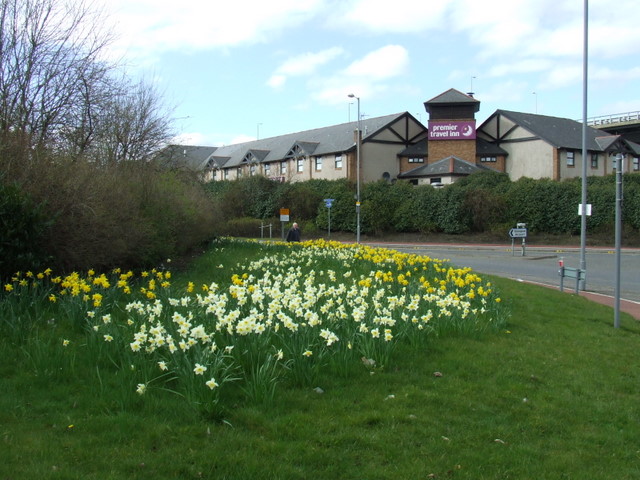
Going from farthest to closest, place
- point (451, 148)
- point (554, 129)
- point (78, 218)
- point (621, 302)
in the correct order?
point (554, 129)
point (451, 148)
point (621, 302)
point (78, 218)

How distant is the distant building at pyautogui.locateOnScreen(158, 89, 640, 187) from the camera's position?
49094 mm

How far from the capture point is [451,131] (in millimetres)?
50062

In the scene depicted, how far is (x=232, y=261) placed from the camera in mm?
13930

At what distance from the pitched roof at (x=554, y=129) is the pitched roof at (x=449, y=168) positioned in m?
5.42

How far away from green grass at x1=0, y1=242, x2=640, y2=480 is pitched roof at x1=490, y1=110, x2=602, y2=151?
46.5m

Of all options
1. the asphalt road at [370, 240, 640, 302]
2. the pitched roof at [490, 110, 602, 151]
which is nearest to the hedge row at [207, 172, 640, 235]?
the asphalt road at [370, 240, 640, 302]

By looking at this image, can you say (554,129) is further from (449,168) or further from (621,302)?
(621,302)

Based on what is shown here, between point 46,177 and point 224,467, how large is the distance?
6.76 metres

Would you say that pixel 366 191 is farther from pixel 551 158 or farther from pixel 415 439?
pixel 415 439

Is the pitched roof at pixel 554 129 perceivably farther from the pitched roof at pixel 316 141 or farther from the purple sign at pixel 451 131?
the pitched roof at pixel 316 141

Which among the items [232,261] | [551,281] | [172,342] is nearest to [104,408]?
[172,342]

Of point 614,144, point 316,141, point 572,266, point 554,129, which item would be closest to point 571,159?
point 554,129

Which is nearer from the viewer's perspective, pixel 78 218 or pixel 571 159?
pixel 78 218

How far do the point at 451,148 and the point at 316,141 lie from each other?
1478 cm
